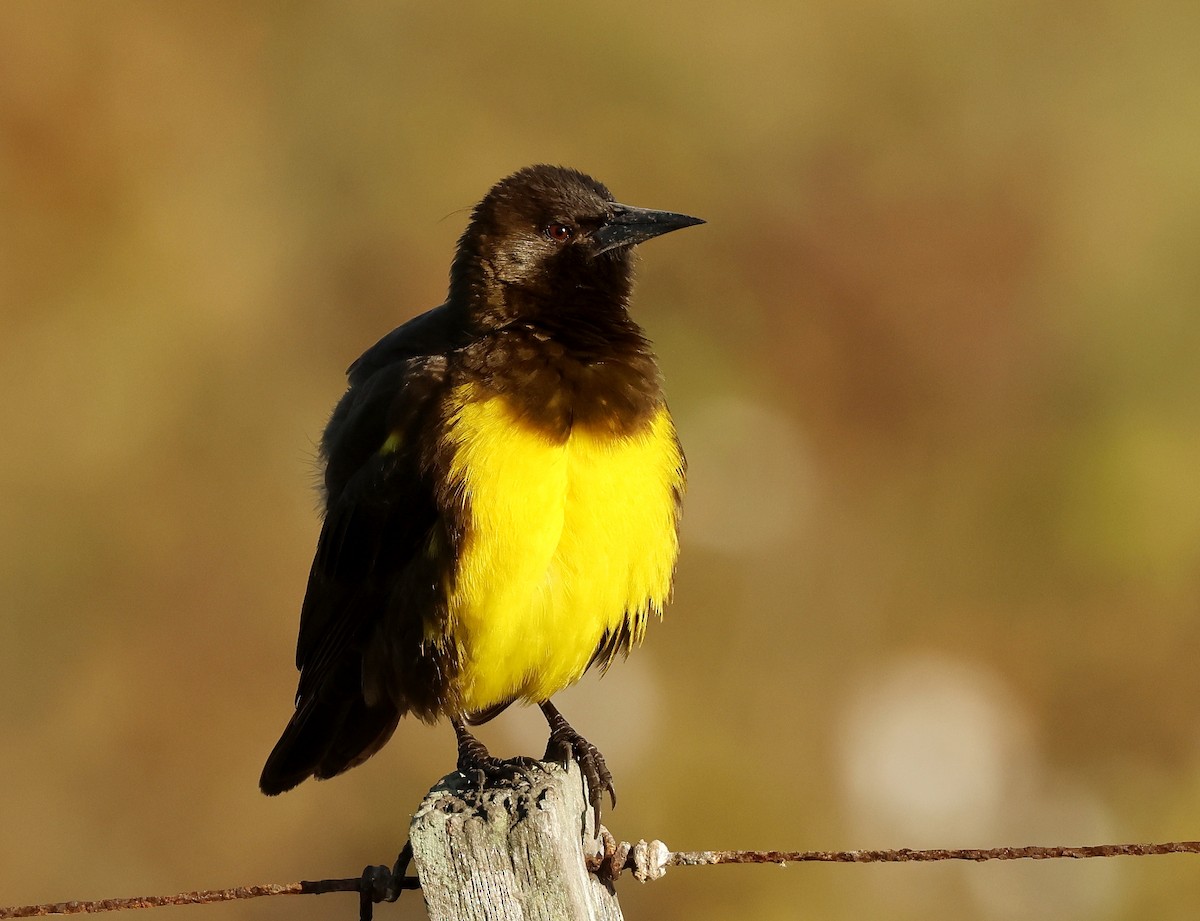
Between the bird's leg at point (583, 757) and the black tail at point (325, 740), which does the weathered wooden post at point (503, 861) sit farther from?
the black tail at point (325, 740)

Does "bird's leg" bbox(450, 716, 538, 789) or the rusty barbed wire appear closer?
the rusty barbed wire

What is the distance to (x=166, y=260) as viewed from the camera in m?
9.37

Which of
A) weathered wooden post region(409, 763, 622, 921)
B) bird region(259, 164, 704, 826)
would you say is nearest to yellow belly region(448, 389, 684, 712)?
bird region(259, 164, 704, 826)

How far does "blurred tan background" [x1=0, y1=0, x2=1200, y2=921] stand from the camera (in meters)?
7.45

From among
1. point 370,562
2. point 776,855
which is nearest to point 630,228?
point 370,562

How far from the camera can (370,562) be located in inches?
159

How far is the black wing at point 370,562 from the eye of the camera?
391 cm

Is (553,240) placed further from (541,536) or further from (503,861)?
(503,861)

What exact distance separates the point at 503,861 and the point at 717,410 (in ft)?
20.4

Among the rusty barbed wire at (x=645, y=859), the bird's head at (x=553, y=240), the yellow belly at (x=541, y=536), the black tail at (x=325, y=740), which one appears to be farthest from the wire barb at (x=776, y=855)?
the bird's head at (x=553, y=240)

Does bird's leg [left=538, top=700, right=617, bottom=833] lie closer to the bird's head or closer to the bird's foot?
the bird's foot

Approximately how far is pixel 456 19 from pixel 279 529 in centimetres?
358

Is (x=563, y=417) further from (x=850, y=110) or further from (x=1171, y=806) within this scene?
(x=850, y=110)

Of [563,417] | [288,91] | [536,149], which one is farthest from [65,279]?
[563,417]
